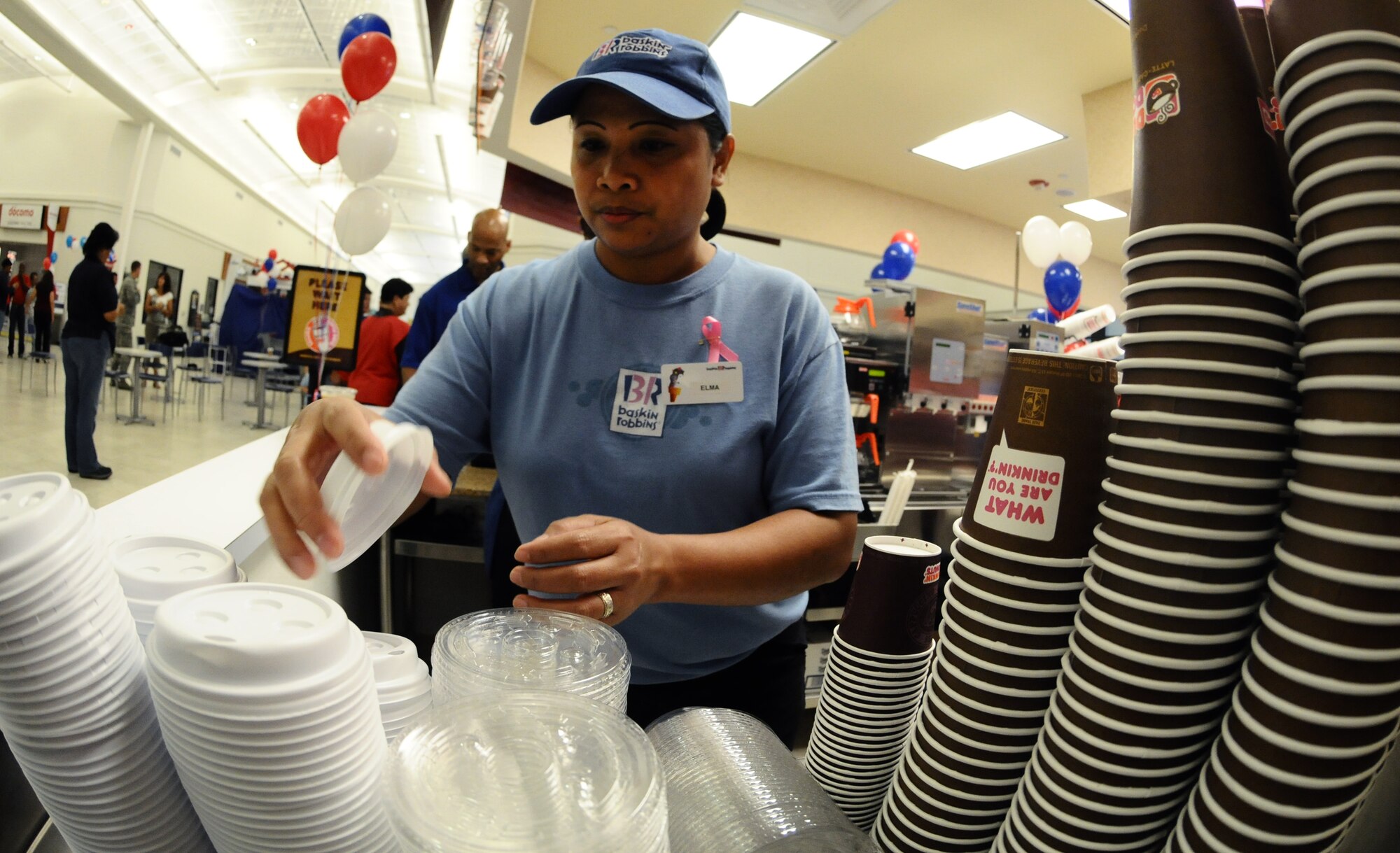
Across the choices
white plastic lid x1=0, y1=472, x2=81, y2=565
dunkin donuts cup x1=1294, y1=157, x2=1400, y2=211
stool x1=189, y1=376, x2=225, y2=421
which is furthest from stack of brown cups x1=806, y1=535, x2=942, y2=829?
stool x1=189, y1=376, x2=225, y2=421

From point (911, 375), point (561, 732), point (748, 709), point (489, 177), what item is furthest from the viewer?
point (489, 177)

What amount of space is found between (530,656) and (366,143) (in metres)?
4.91

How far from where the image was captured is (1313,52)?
37cm

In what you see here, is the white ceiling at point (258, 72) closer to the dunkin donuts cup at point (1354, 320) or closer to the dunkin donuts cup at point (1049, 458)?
the dunkin donuts cup at point (1049, 458)

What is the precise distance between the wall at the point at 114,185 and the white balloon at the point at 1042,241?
257 inches

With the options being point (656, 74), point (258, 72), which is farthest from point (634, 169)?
point (258, 72)

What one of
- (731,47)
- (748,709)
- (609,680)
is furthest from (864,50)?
(609,680)

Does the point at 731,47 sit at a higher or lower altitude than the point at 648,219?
higher

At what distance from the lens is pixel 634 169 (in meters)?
1.05

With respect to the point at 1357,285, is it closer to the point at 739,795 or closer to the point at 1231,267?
the point at 1231,267

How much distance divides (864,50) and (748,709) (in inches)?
230

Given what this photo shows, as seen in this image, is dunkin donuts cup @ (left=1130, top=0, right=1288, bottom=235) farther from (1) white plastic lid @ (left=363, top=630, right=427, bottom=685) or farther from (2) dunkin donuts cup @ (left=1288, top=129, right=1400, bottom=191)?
(1) white plastic lid @ (left=363, top=630, right=427, bottom=685)

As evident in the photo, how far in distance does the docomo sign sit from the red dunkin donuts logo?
4524mm

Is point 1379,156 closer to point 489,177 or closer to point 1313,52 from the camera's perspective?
point 1313,52
